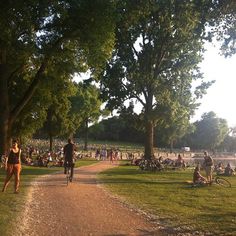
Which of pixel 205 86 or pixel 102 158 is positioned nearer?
pixel 205 86

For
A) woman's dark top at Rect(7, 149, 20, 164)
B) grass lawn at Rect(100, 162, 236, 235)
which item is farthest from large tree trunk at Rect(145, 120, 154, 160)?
woman's dark top at Rect(7, 149, 20, 164)

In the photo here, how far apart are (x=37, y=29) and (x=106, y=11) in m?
Answer: 4.23

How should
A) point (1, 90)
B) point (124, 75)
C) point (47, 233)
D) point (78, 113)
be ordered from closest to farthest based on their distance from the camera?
point (47, 233) < point (1, 90) < point (124, 75) < point (78, 113)

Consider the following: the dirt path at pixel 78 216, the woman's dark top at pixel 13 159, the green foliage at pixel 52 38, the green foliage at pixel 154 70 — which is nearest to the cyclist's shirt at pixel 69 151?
the dirt path at pixel 78 216

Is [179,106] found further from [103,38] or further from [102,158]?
[102,158]

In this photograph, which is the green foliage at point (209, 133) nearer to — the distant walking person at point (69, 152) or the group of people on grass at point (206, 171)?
the group of people on grass at point (206, 171)

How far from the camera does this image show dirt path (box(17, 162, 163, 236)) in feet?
34.6

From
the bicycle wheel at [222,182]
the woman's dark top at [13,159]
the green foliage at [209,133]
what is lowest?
the bicycle wheel at [222,182]

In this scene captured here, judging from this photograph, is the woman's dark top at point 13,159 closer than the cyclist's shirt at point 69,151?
Yes

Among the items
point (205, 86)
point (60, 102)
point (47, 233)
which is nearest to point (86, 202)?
point (47, 233)

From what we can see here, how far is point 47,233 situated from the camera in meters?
10.2

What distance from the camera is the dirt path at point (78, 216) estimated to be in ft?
34.6

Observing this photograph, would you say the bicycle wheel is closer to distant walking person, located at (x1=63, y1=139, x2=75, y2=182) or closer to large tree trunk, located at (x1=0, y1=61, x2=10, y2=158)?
distant walking person, located at (x1=63, y1=139, x2=75, y2=182)

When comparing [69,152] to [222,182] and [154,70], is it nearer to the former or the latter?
[222,182]
